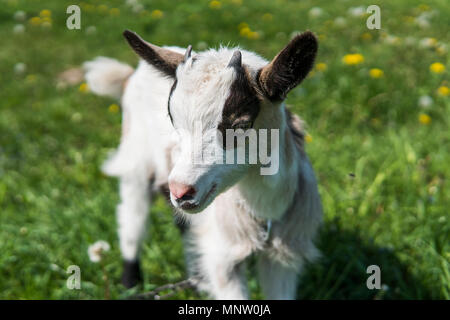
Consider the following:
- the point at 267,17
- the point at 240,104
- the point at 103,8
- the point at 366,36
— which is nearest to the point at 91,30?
the point at 103,8

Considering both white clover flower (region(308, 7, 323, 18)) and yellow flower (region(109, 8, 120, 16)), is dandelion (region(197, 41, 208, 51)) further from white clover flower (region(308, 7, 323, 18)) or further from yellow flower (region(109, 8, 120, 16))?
yellow flower (region(109, 8, 120, 16))

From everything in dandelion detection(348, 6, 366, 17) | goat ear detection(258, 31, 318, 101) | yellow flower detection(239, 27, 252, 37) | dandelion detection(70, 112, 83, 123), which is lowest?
goat ear detection(258, 31, 318, 101)

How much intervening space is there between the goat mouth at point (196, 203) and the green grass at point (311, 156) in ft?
4.71

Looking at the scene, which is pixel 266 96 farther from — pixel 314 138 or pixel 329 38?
pixel 329 38

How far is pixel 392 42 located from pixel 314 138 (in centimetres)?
180

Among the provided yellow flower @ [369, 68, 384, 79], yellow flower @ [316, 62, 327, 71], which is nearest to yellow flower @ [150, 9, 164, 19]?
yellow flower @ [316, 62, 327, 71]

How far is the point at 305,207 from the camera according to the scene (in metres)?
2.40

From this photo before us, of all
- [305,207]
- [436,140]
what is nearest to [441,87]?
[436,140]

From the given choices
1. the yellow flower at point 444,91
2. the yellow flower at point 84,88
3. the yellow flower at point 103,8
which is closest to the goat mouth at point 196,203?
the yellow flower at point 444,91

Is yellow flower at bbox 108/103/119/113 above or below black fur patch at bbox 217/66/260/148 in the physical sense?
above

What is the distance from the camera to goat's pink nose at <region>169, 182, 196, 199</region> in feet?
5.59

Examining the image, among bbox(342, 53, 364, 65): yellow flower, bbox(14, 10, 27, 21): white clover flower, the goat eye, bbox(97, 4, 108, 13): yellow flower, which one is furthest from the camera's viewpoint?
bbox(14, 10, 27, 21): white clover flower

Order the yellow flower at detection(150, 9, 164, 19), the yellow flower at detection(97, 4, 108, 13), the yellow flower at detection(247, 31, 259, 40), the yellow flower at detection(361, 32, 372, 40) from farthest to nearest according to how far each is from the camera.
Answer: the yellow flower at detection(97, 4, 108, 13)
the yellow flower at detection(150, 9, 164, 19)
the yellow flower at detection(247, 31, 259, 40)
the yellow flower at detection(361, 32, 372, 40)

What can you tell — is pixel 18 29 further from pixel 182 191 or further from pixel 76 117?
pixel 182 191
